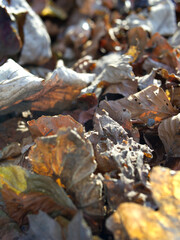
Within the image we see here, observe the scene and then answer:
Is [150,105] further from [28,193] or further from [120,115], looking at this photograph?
[28,193]

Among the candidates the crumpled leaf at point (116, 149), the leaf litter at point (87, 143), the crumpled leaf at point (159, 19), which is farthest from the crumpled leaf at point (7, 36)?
the crumpled leaf at point (159, 19)

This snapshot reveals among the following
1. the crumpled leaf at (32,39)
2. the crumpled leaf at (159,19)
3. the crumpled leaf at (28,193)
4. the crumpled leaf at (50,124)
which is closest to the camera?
the crumpled leaf at (28,193)

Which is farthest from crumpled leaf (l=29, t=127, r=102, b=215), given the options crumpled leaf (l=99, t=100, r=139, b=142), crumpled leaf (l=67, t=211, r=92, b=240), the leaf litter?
crumpled leaf (l=99, t=100, r=139, b=142)

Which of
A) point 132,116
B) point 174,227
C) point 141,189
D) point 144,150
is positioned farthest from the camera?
point 132,116

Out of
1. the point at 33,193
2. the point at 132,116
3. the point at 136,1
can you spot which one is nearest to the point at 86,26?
the point at 136,1

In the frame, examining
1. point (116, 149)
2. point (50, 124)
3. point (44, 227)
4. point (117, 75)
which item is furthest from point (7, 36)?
point (44, 227)

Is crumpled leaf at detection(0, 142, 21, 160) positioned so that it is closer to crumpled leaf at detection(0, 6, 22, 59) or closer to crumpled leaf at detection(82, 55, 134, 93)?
crumpled leaf at detection(82, 55, 134, 93)

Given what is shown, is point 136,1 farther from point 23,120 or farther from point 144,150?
point 144,150

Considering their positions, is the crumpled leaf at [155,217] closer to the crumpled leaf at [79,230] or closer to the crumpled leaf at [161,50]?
the crumpled leaf at [79,230]
